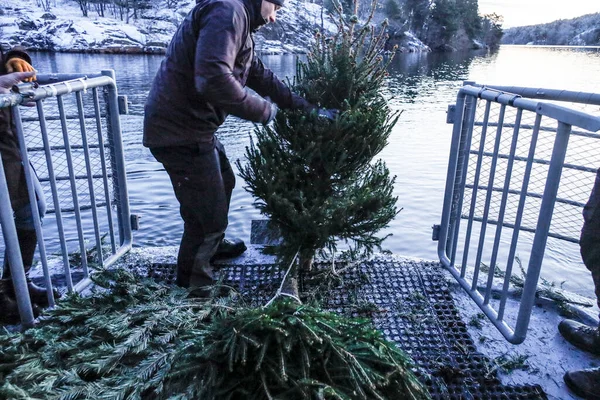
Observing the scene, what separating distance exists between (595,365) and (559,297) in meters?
0.80

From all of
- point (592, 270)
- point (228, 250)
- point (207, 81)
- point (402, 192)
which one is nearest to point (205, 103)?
point (207, 81)

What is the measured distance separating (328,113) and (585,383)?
8.17 ft

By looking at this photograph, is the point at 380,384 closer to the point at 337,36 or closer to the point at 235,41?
the point at 235,41

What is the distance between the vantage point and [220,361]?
2287mm

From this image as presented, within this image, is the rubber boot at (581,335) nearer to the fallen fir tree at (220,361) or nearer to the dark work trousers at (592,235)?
the dark work trousers at (592,235)

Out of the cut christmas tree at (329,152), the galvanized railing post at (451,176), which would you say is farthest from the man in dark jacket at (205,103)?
the galvanized railing post at (451,176)

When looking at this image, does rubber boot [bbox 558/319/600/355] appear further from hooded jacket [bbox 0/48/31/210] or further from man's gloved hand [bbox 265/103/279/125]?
hooded jacket [bbox 0/48/31/210]

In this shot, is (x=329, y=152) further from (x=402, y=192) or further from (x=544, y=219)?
(x=402, y=192)

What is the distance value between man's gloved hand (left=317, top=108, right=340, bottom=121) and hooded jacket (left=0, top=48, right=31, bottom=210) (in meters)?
2.19

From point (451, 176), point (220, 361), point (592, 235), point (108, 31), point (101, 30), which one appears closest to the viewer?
point (220, 361)

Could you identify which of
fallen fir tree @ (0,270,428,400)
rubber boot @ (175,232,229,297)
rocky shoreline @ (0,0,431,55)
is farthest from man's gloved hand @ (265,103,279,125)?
rocky shoreline @ (0,0,431,55)

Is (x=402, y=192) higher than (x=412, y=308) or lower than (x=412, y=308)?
lower

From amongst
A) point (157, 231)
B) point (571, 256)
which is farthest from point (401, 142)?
point (157, 231)

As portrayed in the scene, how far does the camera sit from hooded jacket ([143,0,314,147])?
3004mm
